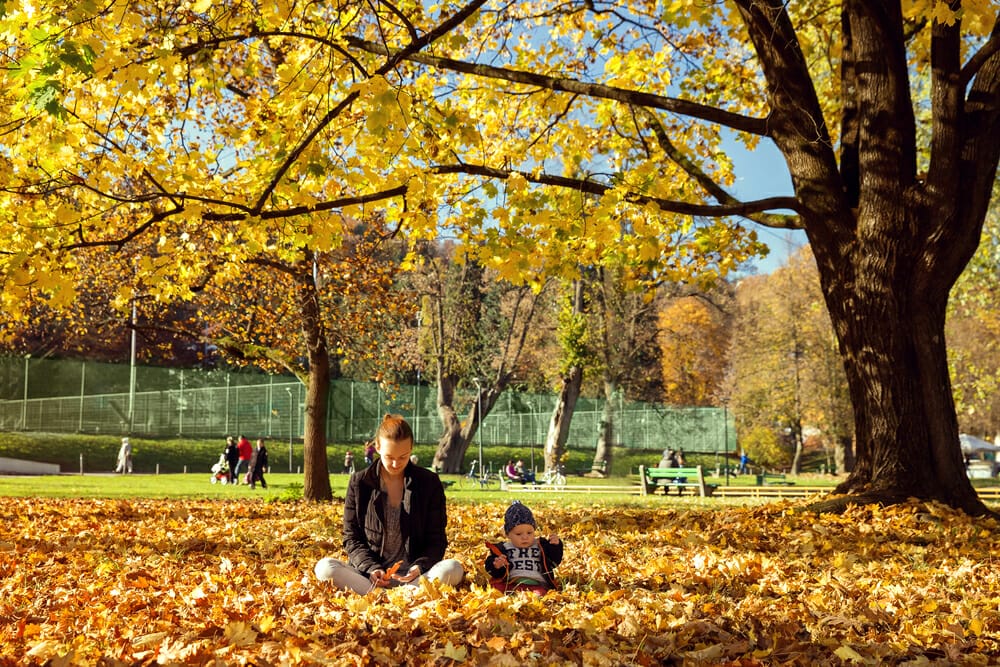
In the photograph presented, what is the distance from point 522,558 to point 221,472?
22089 mm

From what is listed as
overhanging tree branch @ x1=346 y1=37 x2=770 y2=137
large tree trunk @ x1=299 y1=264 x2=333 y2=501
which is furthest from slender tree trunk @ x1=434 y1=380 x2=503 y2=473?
overhanging tree branch @ x1=346 y1=37 x2=770 y2=137

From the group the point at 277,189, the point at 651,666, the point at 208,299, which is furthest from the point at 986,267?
the point at 651,666

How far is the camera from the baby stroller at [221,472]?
25189 millimetres

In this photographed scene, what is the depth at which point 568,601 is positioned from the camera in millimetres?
5234

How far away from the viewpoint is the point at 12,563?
6914 mm

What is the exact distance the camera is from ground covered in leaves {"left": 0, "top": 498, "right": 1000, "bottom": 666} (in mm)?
4055

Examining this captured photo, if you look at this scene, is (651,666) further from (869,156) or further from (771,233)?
(771,233)

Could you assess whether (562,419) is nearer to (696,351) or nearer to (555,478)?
(555,478)

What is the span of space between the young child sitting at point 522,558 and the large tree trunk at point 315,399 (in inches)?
400

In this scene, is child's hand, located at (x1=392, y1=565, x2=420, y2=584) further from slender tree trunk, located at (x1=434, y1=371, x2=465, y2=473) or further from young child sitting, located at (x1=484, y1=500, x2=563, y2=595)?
slender tree trunk, located at (x1=434, y1=371, x2=465, y2=473)

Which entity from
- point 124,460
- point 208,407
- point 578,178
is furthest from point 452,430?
point 578,178

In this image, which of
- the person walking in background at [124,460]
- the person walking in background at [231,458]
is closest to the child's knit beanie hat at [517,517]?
the person walking in background at [231,458]

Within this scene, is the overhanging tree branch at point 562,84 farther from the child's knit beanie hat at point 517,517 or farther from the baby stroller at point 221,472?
the baby stroller at point 221,472

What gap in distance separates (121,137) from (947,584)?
31.3 ft
